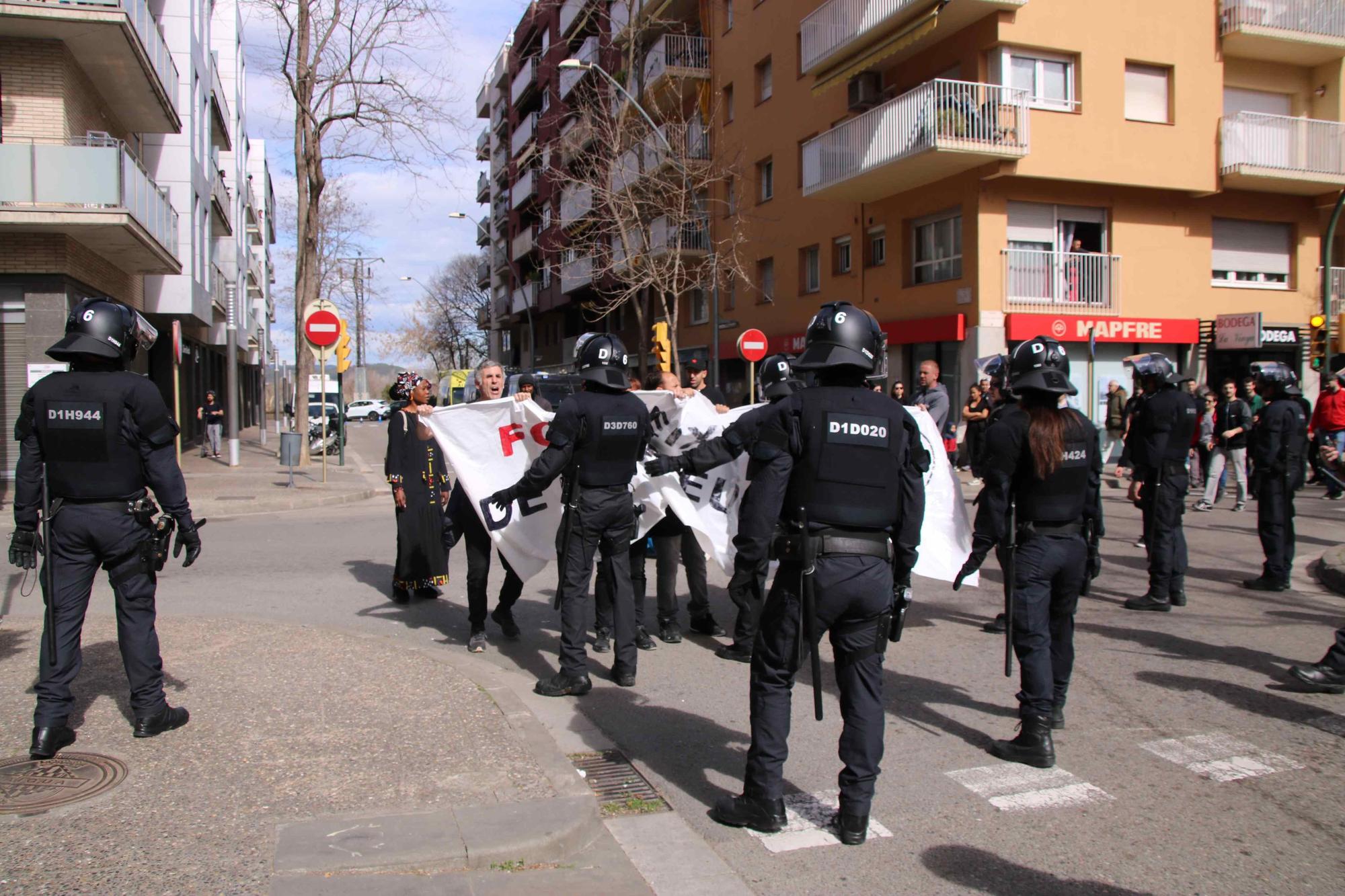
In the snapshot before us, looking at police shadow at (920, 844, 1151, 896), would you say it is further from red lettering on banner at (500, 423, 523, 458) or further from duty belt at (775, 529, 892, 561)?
red lettering on banner at (500, 423, 523, 458)

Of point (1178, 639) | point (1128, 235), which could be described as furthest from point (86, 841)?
point (1128, 235)

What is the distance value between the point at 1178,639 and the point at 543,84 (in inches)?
1967

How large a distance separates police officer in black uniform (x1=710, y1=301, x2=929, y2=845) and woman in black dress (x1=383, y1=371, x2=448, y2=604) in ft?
15.0

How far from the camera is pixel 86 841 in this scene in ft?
12.1

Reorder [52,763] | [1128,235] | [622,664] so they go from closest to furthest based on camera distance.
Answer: [52,763], [622,664], [1128,235]

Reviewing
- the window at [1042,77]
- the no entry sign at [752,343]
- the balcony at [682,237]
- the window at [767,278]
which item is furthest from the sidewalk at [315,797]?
the balcony at [682,237]

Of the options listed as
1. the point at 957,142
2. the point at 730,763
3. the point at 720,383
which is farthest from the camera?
the point at 720,383

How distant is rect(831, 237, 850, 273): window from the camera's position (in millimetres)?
27000

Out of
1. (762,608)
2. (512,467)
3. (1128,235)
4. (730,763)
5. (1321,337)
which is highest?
(1128,235)

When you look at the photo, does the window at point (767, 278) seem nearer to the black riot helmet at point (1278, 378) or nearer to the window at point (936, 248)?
the window at point (936, 248)

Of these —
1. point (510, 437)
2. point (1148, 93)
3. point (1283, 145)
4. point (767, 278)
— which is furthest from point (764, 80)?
point (510, 437)

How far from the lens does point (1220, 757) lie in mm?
4957

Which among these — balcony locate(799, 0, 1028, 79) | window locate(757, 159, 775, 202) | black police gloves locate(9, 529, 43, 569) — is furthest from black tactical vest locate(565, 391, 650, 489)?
window locate(757, 159, 775, 202)

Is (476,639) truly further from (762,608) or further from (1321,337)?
(1321,337)
